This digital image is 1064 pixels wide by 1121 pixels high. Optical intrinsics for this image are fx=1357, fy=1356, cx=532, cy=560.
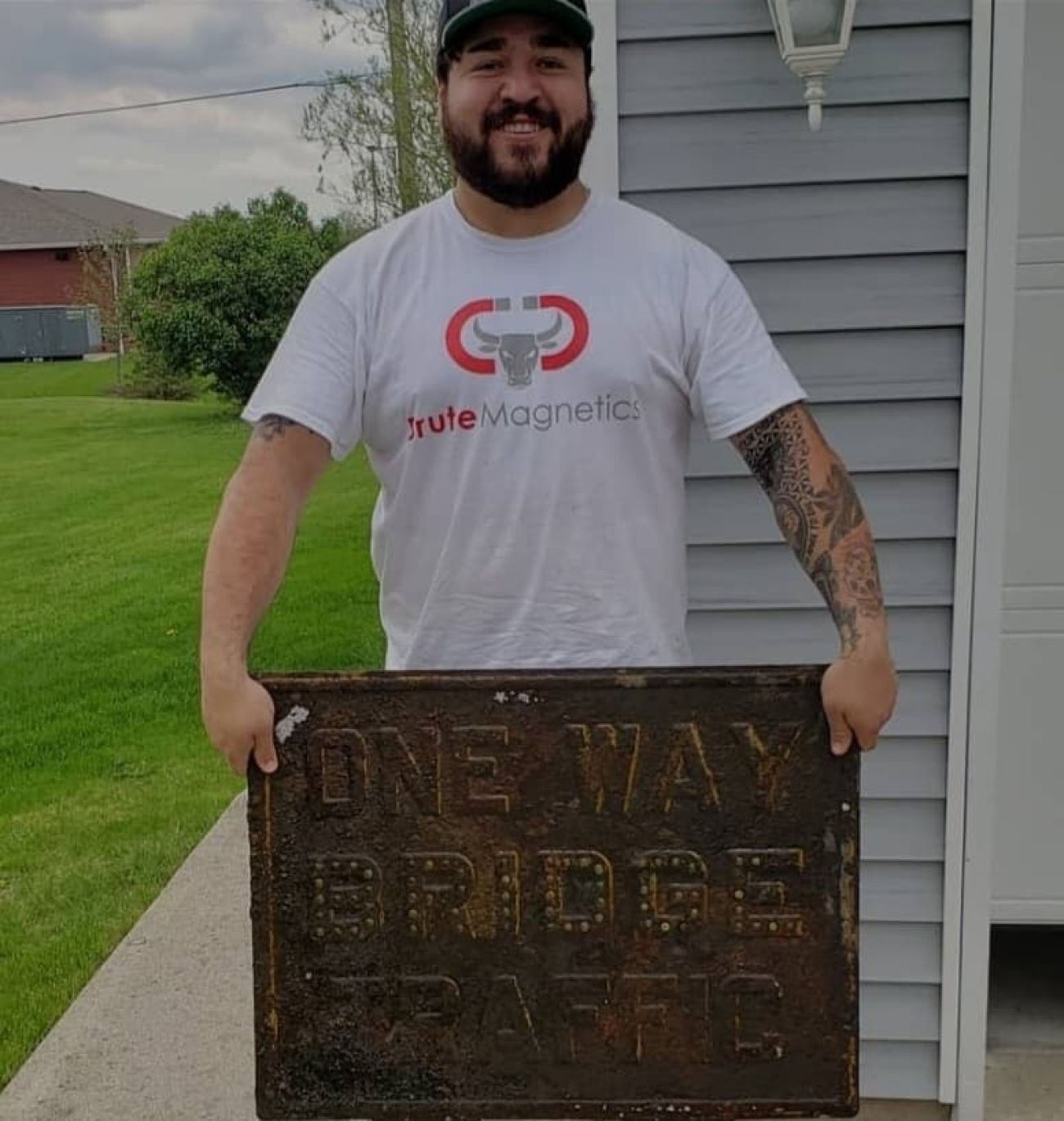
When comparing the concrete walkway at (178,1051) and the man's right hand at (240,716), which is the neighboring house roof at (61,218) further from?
the man's right hand at (240,716)

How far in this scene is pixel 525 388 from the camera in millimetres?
1630

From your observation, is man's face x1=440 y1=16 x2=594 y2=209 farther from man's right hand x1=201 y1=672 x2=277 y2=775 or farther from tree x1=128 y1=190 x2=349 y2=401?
tree x1=128 y1=190 x2=349 y2=401

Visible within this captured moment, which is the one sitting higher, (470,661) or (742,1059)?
(470,661)

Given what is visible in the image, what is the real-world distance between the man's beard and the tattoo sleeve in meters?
0.38

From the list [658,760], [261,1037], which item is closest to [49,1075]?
[261,1037]

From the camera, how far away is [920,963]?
2.60m

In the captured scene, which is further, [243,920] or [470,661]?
[243,920]

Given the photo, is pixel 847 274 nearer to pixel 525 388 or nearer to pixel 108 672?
pixel 525 388

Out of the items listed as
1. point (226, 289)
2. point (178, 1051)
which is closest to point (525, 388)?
point (178, 1051)

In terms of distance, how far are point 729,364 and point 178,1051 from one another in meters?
2.05

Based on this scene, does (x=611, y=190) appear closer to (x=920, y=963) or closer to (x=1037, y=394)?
(x=1037, y=394)

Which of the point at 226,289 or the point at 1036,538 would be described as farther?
the point at 226,289

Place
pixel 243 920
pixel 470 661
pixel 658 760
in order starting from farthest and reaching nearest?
1. pixel 243 920
2. pixel 470 661
3. pixel 658 760

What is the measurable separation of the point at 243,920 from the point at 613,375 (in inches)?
92.6
